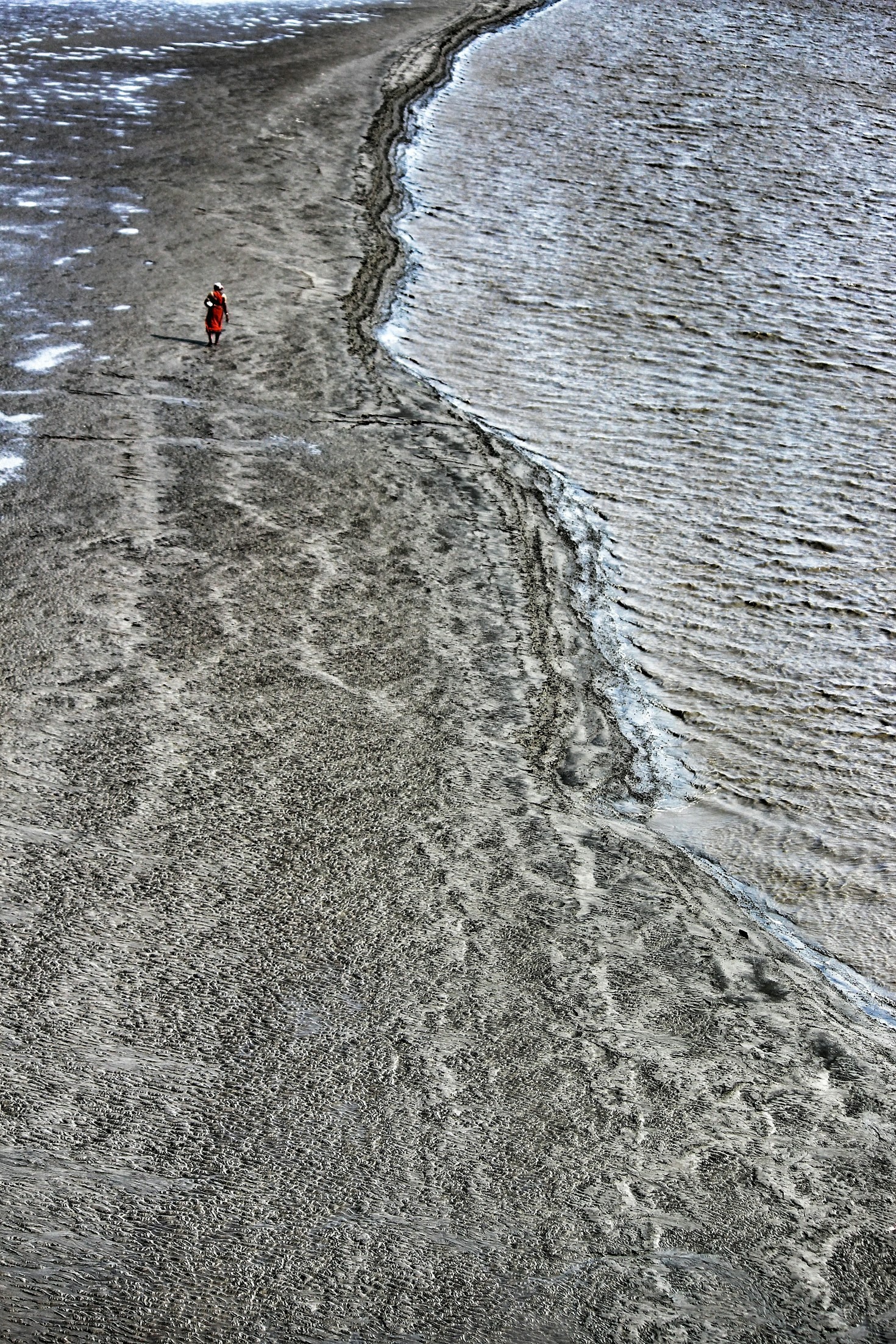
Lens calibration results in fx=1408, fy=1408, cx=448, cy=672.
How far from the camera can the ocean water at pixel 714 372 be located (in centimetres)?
837

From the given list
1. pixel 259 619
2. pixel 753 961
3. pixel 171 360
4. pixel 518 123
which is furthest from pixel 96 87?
pixel 753 961

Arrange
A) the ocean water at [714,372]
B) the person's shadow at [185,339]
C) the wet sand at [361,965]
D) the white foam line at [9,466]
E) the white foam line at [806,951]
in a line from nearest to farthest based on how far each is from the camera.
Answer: the wet sand at [361,965] → the white foam line at [806,951] → the ocean water at [714,372] → the white foam line at [9,466] → the person's shadow at [185,339]

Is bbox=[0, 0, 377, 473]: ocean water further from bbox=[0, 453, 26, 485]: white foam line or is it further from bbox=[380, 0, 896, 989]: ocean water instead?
bbox=[380, 0, 896, 989]: ocean water

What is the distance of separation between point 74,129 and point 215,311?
6.83m

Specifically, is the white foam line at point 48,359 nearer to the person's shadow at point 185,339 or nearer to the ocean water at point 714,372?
the person's shadow at point 185,339

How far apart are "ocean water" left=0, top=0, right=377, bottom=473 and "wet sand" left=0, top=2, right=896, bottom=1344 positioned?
3.66ft

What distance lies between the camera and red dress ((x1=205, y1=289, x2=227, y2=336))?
1205 cm

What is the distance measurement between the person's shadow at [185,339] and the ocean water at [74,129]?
1.86 feet

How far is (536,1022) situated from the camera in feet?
20.8

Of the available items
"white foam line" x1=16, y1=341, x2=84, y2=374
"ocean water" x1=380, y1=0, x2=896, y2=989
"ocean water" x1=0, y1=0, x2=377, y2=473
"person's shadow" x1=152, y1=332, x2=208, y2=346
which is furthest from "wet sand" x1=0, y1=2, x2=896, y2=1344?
"person's shadow" x1=152, y1=332, x2=208, y2=346

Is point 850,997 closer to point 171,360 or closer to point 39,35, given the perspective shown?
point 171,360

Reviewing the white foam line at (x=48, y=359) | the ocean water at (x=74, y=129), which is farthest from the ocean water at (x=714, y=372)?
the ocean water at (x=74, y=129)

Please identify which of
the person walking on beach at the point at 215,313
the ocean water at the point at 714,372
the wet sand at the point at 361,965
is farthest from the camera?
the person walking on beach at the point at 215,313

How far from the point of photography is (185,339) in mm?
12414
